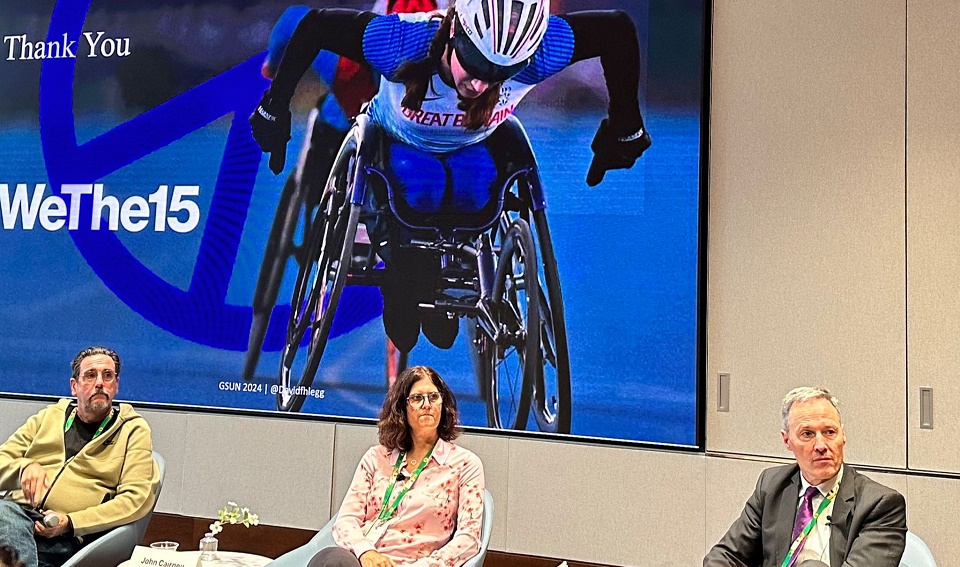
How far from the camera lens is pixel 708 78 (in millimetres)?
5098

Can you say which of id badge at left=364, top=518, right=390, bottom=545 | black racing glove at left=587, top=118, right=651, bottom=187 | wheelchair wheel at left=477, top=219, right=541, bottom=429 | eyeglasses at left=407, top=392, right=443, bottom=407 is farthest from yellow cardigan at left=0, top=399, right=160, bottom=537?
black racing glove at left=587, top=118, right=651, bottom=187

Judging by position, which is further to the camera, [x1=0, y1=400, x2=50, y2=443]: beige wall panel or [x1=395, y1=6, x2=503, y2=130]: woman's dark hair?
[x1=0, y1=400, x2=50, y2=443]: beige wall panel

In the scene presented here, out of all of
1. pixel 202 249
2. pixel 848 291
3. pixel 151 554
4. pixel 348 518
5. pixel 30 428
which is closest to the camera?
pixel 151 554

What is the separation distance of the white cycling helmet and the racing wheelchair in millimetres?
341

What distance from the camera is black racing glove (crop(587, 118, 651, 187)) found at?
205 inches

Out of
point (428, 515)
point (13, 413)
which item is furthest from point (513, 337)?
point (13, 413)

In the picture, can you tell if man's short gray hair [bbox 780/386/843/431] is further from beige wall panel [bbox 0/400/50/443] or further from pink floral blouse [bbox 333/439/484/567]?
beige wall panel [bbox 0/400/50/443]

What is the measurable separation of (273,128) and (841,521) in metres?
3.98

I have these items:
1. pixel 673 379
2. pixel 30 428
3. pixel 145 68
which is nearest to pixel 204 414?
pixel 30 428

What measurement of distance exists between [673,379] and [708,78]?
1.52 m

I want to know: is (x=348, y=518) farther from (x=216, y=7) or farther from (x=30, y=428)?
→ (x=216, y=7)

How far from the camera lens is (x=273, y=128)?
5934 mm

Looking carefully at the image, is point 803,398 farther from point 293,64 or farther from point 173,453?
point 173,453

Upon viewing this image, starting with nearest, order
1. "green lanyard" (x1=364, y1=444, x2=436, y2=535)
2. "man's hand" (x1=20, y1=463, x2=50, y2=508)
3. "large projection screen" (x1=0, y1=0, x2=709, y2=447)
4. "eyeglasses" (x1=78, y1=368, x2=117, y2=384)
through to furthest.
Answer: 1. "green lanyard" (x1=364, y1=444, x2=436, y2=535)
2. "man's hand" (x1=20, y1=463, x2=50, y2=508)
3. "eyeglasses" (x1=78, y1=368, x2=117, y2=384)
4. "large projection screen" (x1=0, y1=0, x2=709, y2=447)
